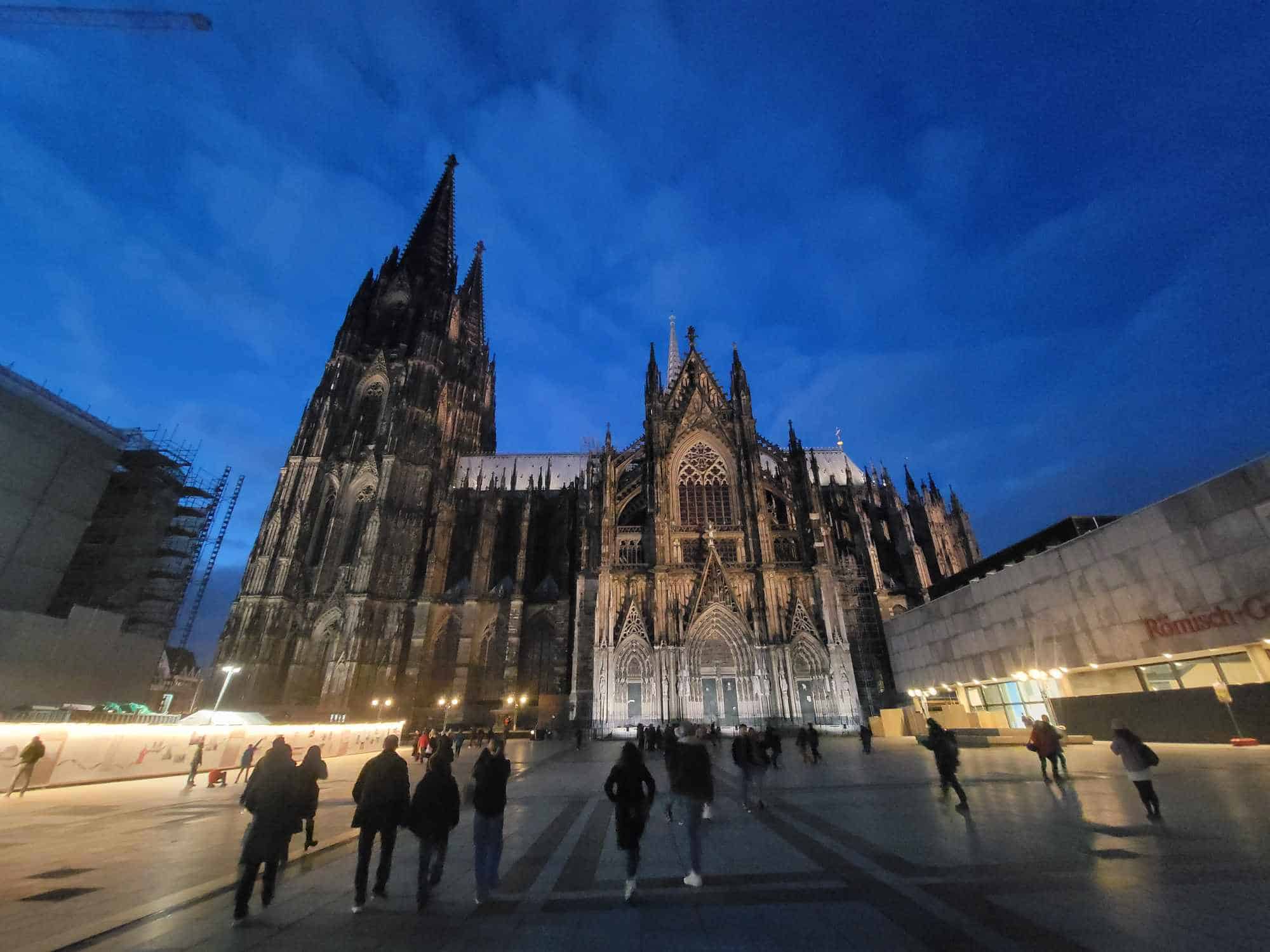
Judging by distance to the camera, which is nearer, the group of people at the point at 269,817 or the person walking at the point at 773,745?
the group of people at the point at 269,817

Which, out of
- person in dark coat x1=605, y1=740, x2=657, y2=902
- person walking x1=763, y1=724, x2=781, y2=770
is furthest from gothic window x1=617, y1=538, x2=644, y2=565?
person in dark coat x1=605, y1=740, x2=657, y2=902

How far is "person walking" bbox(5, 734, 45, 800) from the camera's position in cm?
1101

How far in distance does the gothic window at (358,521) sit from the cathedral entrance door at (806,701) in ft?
94.6

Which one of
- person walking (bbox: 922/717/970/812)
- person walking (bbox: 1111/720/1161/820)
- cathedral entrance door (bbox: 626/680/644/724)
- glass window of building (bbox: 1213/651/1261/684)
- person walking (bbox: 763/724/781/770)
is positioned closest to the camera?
person walking (bbox: 1111/720/1161/820)

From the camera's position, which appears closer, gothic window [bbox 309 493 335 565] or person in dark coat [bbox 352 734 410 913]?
person in dark coat [bbox 352 734 410 913]

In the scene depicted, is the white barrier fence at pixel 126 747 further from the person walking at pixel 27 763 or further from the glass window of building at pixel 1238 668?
the glass window of building at pixel 1238 668

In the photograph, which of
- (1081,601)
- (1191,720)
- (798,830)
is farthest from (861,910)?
(1081,601)

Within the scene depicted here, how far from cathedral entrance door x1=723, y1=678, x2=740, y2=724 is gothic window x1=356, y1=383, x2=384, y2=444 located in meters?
30.8

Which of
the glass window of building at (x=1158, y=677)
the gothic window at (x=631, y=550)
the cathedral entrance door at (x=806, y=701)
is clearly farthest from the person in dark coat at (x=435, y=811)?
the gothic window at (x=631, y=550)

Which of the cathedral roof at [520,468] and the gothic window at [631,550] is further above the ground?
the cathedral roof at [520,468]

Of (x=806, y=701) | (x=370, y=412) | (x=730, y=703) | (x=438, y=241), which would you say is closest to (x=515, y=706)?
(x=730, y=703)

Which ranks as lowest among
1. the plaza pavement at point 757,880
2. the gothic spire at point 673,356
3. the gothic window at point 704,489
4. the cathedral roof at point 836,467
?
the plaza pavement at point 757,880

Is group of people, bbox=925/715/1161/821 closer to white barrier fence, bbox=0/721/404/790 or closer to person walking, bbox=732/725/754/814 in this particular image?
person walking, bbox=732/725/754/814

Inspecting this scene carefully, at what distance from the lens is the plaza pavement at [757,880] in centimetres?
357
